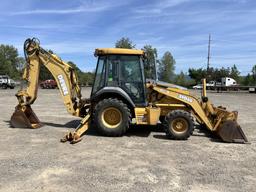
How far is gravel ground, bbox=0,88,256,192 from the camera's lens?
595 centimetres

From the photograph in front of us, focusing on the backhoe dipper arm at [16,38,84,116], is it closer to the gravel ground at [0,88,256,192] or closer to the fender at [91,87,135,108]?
the fender at [91,87,135,108]

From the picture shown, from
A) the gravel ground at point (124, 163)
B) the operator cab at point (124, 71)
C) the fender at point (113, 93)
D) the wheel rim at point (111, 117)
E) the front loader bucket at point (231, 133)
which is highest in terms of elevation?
the operator cab at point (124, 71)

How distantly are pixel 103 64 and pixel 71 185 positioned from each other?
5.22m

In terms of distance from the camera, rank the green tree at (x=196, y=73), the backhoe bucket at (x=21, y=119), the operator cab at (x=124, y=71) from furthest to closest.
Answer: the green tree at (x=196, y=73), the backhoe bucket at (x=21, y=119), the operator cab at (x=124, y=71)

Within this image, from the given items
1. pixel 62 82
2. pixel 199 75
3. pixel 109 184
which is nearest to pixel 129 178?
pixel 109 184

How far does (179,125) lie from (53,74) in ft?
14.2

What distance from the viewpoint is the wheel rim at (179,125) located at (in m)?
9.84

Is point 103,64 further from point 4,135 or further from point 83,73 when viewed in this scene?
point 83,73

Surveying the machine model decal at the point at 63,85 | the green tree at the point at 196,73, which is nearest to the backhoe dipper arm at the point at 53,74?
the machine model decal at the point at 63,85

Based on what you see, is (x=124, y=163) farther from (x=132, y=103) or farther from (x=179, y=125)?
(x=132, y=103)

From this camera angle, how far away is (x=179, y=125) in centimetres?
991

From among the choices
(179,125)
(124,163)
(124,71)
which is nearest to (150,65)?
(124,71)

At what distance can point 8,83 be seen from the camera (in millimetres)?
51656

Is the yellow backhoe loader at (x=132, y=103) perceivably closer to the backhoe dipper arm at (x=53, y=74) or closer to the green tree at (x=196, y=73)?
the backhoe dipper arm at (x=53, y=74)
